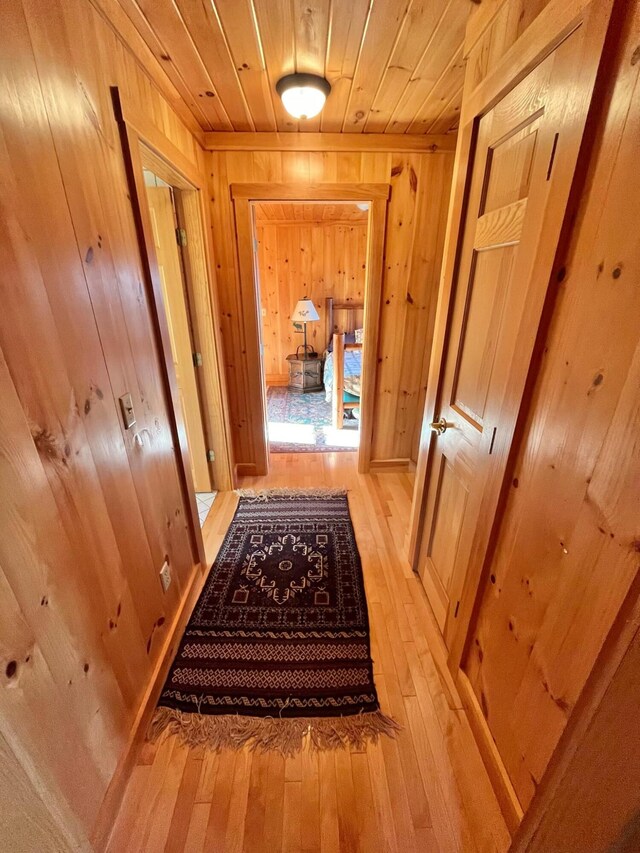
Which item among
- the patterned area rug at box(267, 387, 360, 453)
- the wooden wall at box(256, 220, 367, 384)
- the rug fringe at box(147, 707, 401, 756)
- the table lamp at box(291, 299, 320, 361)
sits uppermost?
the wooden wall at box(256, 220, 367, 384)

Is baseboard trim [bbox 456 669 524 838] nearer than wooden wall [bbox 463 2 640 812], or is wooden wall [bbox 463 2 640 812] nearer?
wooden wall [bbox 463 2 640 812]

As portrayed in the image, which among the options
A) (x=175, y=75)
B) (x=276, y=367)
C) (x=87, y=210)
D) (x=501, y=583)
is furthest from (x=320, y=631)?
(x=276, y=367)

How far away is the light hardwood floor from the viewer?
998 millimetres

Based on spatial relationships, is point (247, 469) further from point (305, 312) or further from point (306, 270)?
point (306, 270)

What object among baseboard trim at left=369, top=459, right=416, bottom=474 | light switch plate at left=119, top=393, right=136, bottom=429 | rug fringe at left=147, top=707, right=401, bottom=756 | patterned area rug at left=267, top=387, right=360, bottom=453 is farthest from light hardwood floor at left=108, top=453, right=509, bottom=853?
patterned area rug at left=267, top=387, right=360, bottom=453

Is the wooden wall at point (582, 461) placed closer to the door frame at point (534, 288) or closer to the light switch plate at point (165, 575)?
the door frame at point (534, 288)

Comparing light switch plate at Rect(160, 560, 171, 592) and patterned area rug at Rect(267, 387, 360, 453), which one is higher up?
light switch plate at Rect(160, 560, 171, 592)

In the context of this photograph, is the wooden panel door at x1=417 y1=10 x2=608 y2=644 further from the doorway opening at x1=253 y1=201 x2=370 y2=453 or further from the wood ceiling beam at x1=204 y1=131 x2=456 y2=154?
the doorway opening at x1=253 y1=201 x2=370 y2=453

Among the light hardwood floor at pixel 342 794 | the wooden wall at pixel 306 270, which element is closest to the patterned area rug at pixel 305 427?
the wooden wall at pixel 306 270

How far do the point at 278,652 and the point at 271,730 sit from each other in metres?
0.29

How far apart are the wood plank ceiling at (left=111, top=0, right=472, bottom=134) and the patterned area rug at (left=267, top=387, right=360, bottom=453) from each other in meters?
2.46

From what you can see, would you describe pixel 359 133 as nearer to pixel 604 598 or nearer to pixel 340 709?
pixel 604 598

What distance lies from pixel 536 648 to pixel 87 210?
171 cm

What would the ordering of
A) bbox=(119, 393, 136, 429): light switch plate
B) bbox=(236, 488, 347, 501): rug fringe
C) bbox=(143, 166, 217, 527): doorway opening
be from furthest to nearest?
bbox=(236, 488, 347, 501): rug fringe → bbox=(143, 166, 217, 527): doorway opening → bbox=(119, 393, 136, 429): light switch plate
